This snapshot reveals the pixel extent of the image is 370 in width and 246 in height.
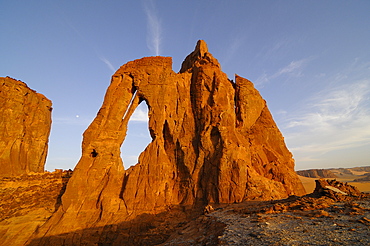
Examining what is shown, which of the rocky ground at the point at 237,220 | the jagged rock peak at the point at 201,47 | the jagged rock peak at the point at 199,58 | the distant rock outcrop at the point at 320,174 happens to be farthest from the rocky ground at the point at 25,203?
the distant rock outcrop at the point at 320,174

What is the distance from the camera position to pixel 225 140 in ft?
87.8

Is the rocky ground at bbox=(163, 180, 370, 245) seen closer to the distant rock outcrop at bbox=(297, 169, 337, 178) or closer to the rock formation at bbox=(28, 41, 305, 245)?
the rock formation at bbox=(28, 41, 305, 245)

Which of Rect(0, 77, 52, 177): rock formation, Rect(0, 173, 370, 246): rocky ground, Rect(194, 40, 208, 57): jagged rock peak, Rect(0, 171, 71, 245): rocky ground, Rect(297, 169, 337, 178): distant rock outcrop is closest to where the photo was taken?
Rect(0, 173, 370, 246): rocky ground

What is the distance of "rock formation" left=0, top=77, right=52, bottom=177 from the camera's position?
3397 centimetres

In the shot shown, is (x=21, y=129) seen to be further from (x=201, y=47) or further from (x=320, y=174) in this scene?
(x=320, y=174)

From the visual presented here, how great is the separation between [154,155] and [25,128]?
27.6 metres

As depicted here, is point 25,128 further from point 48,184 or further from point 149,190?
point 149,190

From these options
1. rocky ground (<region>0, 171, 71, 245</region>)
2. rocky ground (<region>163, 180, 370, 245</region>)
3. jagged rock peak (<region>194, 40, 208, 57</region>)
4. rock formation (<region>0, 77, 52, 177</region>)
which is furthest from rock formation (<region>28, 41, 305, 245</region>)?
rock formation (<region>0, 77, 52, 177</region>)

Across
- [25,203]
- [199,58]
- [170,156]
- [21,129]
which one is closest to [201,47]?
[199,58]

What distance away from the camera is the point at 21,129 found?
121 ft

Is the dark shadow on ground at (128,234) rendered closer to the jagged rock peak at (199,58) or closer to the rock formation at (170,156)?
the rock formation at (170,156)

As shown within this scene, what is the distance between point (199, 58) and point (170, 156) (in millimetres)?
16853

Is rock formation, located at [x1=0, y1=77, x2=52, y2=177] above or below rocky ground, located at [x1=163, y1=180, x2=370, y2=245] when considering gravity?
above

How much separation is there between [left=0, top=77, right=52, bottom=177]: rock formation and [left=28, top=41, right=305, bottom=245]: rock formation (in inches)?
669
